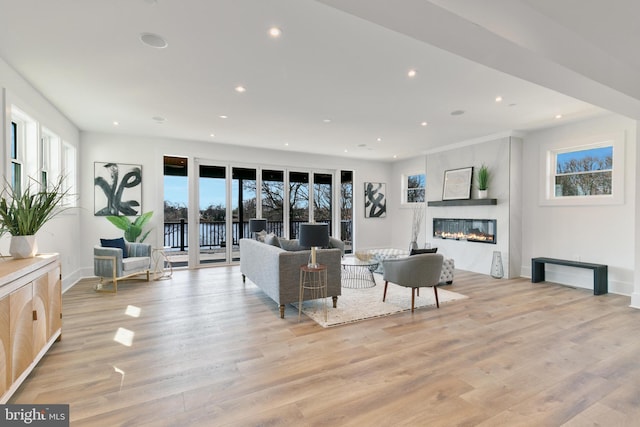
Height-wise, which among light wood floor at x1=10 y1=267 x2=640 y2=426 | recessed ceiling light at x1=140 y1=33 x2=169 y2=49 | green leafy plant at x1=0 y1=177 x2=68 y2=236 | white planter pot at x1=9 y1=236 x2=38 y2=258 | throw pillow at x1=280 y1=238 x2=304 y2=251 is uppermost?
recessed ceiling light at x1=140 y1=33 x2=169 y2=49

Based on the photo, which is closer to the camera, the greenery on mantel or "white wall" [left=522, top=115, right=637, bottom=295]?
"white wall" [left=522, top=115, right=637, bottom=295]

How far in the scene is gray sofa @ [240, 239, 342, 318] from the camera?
365cm

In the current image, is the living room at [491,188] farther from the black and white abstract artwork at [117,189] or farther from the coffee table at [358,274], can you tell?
the coffee table at [358,274]

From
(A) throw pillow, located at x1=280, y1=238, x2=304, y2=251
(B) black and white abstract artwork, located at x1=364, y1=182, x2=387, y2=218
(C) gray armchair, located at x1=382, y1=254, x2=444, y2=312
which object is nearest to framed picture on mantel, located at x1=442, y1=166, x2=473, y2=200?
(B) black and white abstract artwork, located at x1=364, y1=182, x2=387, y2=218

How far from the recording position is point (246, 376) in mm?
2371

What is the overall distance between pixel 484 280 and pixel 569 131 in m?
3.04

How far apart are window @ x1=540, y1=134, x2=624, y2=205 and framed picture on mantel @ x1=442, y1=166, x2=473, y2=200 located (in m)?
1.37

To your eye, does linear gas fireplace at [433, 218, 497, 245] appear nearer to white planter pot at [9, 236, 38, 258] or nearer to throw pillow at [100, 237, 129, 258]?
throw pillow at [100, 237, 129, 258]

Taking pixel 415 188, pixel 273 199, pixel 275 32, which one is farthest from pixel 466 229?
pixel 275 32

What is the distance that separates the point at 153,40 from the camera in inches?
106

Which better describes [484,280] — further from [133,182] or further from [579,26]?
[133,182]

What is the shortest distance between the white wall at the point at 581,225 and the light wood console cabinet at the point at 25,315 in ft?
23.8

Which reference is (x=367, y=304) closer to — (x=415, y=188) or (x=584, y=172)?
(x=584, y=172)

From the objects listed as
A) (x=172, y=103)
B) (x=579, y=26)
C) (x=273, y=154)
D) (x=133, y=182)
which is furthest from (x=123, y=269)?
(x=579, y=26)
